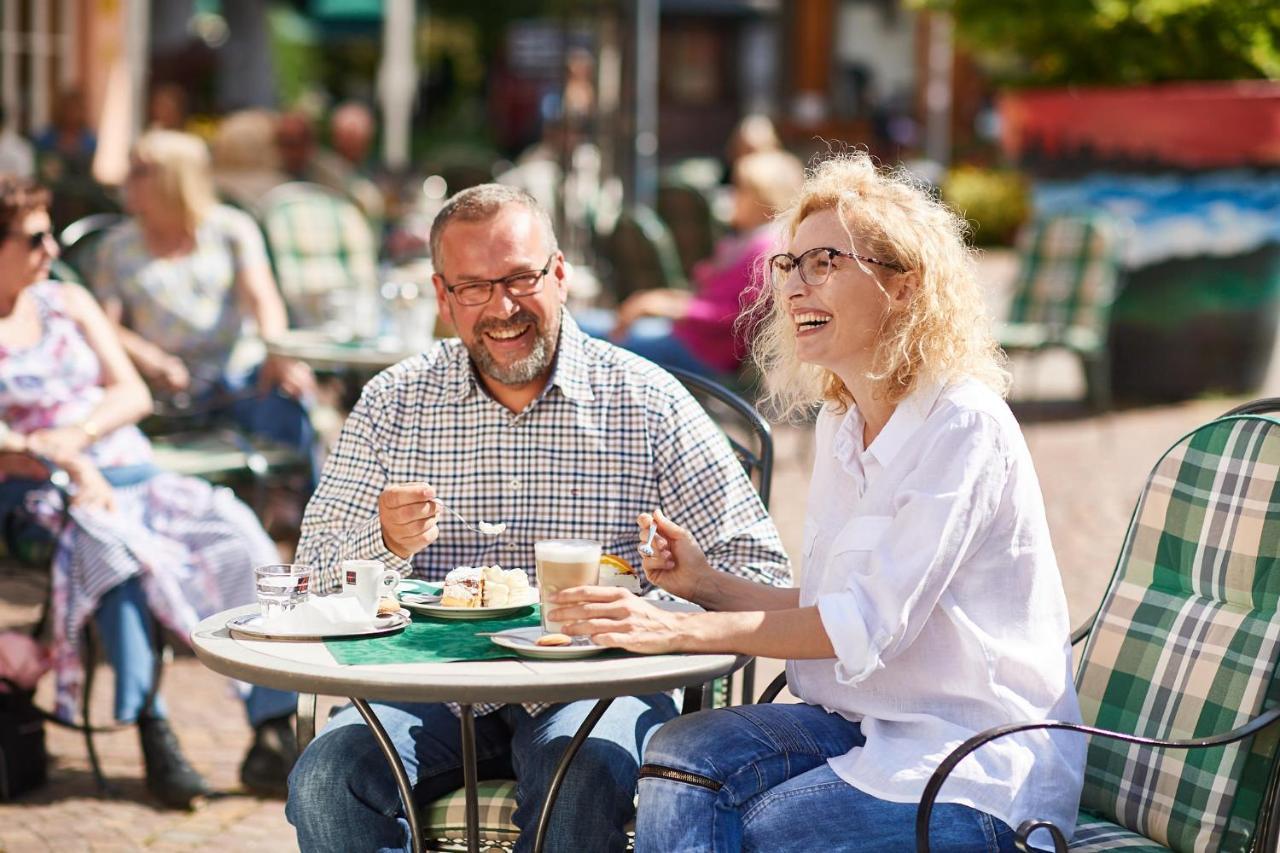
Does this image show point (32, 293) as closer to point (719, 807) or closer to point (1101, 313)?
point (719, 807)

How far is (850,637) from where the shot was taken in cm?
248

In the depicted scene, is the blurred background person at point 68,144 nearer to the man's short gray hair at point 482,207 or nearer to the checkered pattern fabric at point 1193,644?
the man's short gray hair at point 482,207

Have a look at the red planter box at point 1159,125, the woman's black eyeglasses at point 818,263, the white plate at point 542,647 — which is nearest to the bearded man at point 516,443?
the white plate at point 542,647

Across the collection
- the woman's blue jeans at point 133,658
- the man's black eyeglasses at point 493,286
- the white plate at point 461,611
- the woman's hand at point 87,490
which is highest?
the man's black eyeglasses at point 493,286

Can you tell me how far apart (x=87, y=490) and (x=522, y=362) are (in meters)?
1.73

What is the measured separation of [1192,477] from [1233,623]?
0.27 meters

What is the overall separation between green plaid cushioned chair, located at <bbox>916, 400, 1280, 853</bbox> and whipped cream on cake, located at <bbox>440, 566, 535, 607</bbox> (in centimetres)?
87

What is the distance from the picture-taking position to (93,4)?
11.9m

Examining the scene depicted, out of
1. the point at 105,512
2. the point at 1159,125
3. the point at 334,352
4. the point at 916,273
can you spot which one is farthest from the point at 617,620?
the point at 1159,125

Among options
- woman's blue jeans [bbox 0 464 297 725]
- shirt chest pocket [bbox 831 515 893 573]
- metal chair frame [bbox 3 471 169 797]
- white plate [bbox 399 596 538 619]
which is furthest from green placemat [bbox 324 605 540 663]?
metal chair frame [bbox 3 471 169 797]

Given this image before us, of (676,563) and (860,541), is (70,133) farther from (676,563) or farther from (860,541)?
(860,541)

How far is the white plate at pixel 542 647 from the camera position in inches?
98.3

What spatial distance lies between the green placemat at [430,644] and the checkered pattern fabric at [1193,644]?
101cm

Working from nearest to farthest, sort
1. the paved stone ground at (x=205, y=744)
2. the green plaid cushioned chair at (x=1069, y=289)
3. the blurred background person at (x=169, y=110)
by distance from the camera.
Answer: the paved stone ground at (x=205, y=744) < the green plaid cushioned chair at (x=1069, y=289) < the blurred background person at (x=169, y=110)
